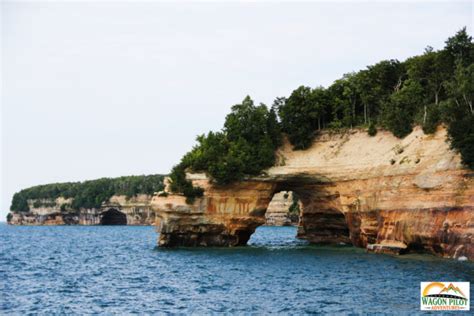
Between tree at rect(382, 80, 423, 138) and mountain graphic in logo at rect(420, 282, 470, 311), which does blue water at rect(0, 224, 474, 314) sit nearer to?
mountain graphic in logo at rect(420, 282, 470, 311)

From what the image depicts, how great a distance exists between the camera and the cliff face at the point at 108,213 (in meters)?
179

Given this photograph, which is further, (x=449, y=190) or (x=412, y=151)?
(x=412, y=151)

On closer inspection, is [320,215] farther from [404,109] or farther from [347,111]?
[404,109]

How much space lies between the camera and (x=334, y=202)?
66.1 m

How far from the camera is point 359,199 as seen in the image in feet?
195

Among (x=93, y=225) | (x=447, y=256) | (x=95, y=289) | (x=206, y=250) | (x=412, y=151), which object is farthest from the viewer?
(x=93, y=225)

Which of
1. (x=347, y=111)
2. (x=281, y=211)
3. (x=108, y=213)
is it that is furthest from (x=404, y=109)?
(x=108, y=213)

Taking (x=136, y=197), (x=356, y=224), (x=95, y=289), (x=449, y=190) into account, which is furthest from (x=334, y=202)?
(x=136, y=197)

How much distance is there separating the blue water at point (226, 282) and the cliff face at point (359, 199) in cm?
319

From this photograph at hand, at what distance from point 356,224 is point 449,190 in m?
15.2

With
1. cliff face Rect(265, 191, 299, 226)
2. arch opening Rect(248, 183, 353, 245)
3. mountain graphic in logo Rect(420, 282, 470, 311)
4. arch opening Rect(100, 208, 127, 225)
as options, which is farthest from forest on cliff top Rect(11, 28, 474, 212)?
arch opening Rect(100, 208, 127, 225)

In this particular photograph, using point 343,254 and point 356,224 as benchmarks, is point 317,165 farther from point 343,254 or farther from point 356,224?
point 343,254

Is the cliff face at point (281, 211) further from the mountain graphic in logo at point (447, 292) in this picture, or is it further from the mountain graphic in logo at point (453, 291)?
the mountain graphic in logo at point (453, 291)

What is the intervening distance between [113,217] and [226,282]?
15999 centimetres
